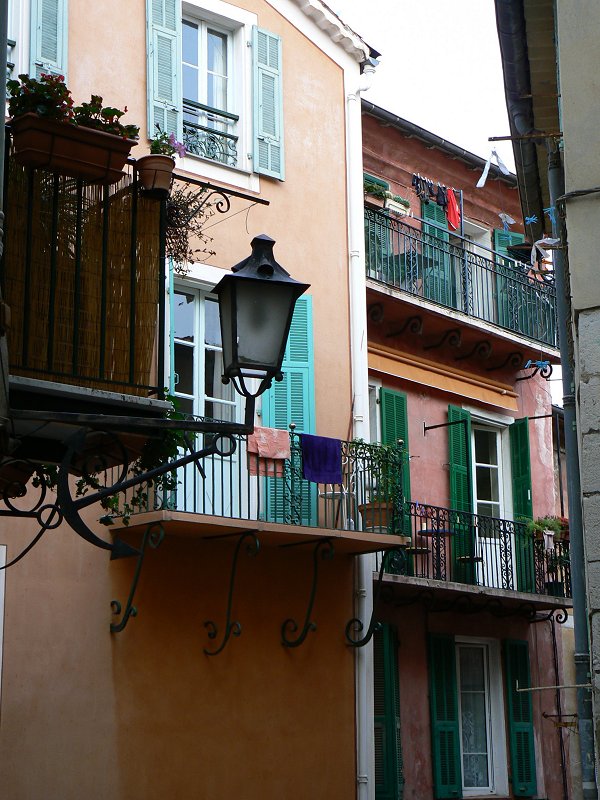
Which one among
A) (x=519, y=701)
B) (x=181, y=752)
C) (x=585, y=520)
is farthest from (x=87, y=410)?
(x=519, y=701)

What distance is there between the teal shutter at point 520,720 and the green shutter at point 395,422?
2.83 metres

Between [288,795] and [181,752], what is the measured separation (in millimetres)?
1463

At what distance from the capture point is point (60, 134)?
6.48 meters

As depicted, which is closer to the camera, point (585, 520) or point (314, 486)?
point (585, 520)

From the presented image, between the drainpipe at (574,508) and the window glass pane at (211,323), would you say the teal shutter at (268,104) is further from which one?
the drainpipe at (574,508)

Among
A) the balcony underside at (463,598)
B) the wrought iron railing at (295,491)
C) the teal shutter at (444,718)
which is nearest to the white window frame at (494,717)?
the teal shutter at (444,718)

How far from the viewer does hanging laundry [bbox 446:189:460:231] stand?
19672 millimetres

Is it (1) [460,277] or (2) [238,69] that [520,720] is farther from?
(2) [238,69]

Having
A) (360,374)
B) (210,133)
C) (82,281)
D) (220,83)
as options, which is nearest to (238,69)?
(220,83)

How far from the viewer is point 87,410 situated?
21.4ft

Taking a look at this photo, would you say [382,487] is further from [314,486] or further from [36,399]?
[36,399]

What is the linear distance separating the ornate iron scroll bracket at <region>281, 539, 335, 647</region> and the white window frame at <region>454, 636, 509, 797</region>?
11.7ft

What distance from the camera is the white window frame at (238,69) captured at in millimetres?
15164

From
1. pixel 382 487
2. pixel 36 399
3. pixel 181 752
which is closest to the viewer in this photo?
pixel 36 399
